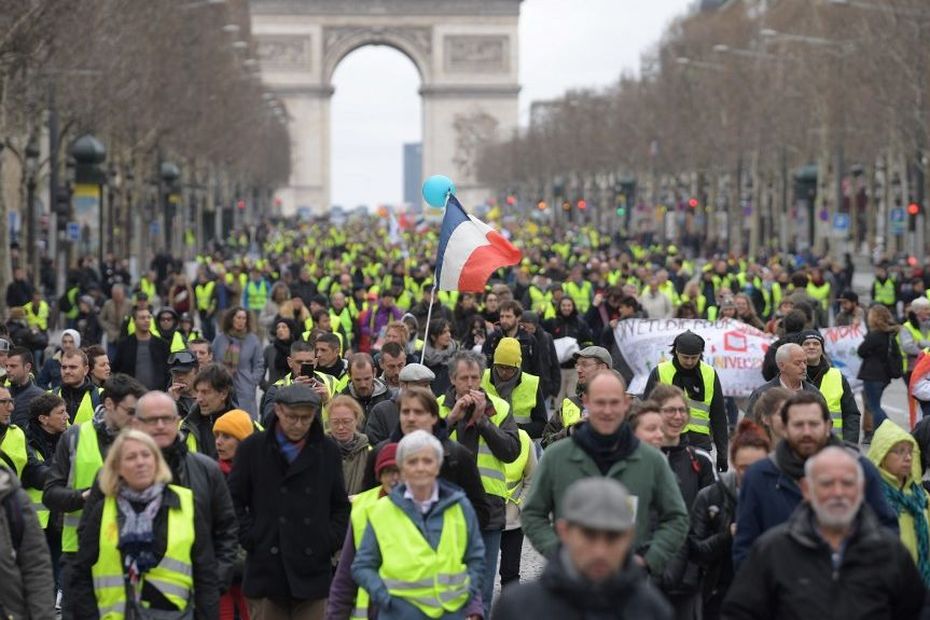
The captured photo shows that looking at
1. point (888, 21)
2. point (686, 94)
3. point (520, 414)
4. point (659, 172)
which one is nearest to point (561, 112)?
point (659, 172)

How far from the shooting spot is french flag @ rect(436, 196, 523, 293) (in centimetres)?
1419

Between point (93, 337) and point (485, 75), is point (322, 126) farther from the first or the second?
point (93, 337)

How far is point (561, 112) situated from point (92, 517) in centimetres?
11708

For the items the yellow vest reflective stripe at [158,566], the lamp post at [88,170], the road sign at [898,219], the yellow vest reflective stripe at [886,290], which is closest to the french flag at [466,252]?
the yellow vest reflective stripe at [158,566]

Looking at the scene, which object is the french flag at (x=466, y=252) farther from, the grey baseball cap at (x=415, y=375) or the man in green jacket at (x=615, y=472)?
the man in green jacket at (x=615, y=472)

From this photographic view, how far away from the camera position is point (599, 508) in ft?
18.3

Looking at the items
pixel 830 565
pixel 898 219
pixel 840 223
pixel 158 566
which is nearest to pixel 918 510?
pixel 830 565

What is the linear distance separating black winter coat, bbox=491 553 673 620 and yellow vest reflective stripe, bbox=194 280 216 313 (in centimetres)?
2312

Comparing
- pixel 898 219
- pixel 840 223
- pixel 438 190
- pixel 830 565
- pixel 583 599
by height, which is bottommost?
pixel 830 565

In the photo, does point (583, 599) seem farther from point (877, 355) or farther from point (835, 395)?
point (877, 355)

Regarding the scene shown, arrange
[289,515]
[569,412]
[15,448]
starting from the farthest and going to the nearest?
[569,412]
[15,448]
[289,515]

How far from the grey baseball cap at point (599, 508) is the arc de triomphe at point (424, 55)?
424 feet

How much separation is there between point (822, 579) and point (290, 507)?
7.94 ft

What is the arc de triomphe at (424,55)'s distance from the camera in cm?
13650
